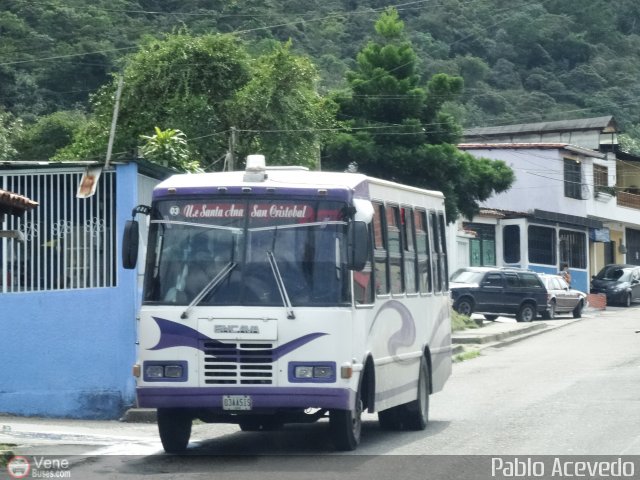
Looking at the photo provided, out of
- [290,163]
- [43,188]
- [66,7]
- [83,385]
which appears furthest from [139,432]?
[66,7]

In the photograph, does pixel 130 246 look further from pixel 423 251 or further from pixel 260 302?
pixel 423 251

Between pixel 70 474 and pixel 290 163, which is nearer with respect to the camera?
pixel 70 474

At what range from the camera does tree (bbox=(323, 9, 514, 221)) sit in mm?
34625

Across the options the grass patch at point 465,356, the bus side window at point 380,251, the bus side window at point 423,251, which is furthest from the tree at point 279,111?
the bus side window at point 380,251

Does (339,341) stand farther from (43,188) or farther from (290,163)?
(290,163)

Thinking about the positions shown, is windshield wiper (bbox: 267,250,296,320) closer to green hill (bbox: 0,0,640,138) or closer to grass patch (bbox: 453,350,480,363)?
grass patch (bbox: 453,350,480,363)

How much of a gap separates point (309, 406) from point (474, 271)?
2575 centimetres

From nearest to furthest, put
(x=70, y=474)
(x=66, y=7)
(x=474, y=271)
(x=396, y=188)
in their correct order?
(x=70, y=474), (x=396, y=188), (x=474, y=271), (x=66, y=7)

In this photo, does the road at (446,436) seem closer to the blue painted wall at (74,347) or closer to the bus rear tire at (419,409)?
the bus rear tire at (419,409)

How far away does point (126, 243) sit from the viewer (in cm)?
1252

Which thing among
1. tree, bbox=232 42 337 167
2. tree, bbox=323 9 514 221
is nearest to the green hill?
tree, bbox=323 9 514 221

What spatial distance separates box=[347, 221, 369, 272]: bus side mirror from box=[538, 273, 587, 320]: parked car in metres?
27.8

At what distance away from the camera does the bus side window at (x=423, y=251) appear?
15.3m

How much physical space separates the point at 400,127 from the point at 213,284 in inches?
908
